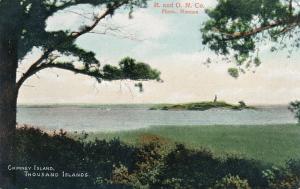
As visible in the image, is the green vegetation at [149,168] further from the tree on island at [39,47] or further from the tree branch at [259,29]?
the tree branch at [259,29]

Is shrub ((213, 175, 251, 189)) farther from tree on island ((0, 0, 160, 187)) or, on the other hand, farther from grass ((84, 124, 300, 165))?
tree on island ((0, 0, 160, 187))

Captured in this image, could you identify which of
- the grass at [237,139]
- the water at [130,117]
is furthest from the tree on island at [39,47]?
the grass at [237,139]

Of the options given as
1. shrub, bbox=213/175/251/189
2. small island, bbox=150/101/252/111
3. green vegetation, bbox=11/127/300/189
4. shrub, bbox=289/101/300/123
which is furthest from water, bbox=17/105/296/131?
shrub, bbox=213/175/251/189

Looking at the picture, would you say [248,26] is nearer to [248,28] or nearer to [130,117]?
[248,28]

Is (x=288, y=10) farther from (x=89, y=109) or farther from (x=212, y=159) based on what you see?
(x=89, y=109)

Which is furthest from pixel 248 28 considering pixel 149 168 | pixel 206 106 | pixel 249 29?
pixel 149 168
